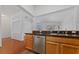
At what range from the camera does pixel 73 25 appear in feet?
4.38

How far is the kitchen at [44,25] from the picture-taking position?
4.41 ft

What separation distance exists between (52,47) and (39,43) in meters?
0.17

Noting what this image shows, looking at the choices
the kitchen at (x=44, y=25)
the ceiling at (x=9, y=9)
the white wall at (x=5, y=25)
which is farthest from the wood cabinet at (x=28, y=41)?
the ceiling at (x=9, y=9)

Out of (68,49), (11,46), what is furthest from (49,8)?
(11,46)

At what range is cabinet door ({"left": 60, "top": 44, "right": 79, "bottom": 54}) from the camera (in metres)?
1.32

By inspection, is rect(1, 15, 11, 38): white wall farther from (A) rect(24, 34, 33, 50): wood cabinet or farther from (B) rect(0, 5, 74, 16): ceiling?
(A) rect(24, 34, 33, 50): wood cabinet

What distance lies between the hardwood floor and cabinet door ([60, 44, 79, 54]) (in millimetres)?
468

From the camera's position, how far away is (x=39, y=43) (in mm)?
1446

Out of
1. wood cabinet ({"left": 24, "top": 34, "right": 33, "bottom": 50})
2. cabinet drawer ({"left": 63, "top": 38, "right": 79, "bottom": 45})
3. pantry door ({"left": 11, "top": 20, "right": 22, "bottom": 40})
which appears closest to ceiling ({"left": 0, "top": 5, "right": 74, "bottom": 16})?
pantry door ({"left": 11, "top": 20, "right": 22, "bottom": 40})

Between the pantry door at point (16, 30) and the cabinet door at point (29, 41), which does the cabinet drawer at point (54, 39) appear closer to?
the cabinet door at point (29, 41)

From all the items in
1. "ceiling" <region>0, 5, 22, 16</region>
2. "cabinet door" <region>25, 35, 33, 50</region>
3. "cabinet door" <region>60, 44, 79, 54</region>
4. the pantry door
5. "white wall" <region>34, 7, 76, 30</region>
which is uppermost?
"ceiling" <region>0, 5, 22, 16</region>

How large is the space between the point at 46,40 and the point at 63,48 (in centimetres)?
22
